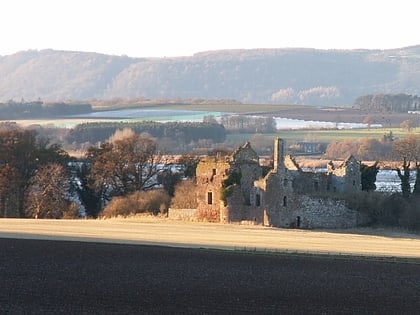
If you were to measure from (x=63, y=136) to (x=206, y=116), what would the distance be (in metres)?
30.0

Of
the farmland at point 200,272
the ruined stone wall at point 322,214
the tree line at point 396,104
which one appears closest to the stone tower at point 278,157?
the ruined stone wall at point 322,214

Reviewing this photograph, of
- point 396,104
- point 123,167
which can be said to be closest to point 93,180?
point 123,167

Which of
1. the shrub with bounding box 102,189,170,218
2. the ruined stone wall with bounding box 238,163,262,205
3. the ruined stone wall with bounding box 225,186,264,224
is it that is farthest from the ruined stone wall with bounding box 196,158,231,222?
the shrub with bounding box 102,189,170,218

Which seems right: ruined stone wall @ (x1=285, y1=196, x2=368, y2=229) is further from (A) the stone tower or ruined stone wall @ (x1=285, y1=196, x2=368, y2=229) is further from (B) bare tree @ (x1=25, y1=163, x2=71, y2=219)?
(B) bare tree @ (x1=25, y1=163, x2=71, y2=219)

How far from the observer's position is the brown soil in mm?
32562

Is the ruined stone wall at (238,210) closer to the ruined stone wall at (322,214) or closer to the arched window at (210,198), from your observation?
the arched window at (210,198)

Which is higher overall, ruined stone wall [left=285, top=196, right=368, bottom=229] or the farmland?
the farmland

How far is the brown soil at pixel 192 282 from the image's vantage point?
32.6 m

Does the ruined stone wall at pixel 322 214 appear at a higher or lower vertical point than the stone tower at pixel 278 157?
→ lower

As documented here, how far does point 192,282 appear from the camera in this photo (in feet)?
125

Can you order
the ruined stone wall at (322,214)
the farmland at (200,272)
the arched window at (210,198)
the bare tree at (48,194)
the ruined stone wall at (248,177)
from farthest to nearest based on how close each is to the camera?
the bare tree at (48,194)
the arched window at (210,198)
the ruined stone wall at (248,177)
the ruined stone wall at (322,214)
the farmland at (200,272)

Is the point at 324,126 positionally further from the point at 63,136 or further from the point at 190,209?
the point at 190,209

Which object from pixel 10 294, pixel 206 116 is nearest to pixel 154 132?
pixel 206 116

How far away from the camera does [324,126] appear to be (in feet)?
563
